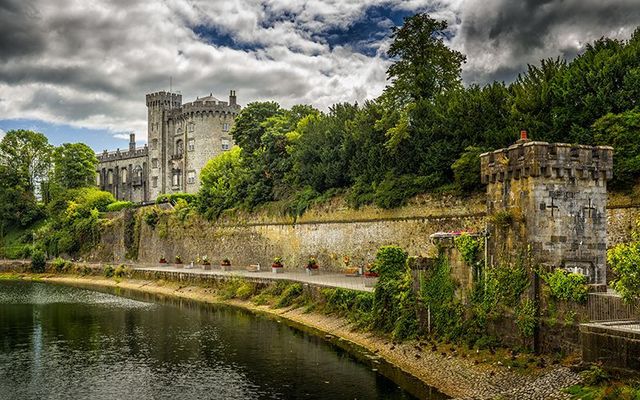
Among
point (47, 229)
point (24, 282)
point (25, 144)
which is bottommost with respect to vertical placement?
point (24, 282)

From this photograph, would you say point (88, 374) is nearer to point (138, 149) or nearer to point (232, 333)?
point (232, 333)

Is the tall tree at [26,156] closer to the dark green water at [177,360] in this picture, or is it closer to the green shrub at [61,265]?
the green shrub at [61,265]

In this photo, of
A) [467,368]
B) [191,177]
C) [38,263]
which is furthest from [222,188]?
[467,368]

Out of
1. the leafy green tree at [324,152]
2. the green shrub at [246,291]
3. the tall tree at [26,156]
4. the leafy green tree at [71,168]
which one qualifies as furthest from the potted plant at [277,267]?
the tall tree at [26,156]

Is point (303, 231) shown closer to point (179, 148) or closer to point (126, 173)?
point (179, 148)

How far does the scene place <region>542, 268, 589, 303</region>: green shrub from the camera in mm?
14578

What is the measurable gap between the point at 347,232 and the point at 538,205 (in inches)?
774

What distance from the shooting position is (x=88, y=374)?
18750 millimetres

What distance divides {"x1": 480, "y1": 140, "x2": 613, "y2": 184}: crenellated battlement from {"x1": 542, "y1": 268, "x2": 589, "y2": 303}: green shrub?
2673mm

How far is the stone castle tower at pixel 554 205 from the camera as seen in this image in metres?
16.4

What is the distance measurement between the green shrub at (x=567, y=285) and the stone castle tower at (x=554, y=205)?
614 mm

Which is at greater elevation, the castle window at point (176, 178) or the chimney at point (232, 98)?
the chimney at point (232, 98)

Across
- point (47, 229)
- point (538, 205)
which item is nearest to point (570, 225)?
point (538, 205)

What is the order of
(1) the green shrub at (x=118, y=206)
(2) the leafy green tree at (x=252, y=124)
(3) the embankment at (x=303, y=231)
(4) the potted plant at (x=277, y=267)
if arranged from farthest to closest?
(1) the green shrub at (x=118, y=206) < (2) the leafy green tree at (x=252, y=124) < (4) the potted plant at (x=277, y=267) < (3) the embankment at (x=303, y=231)
